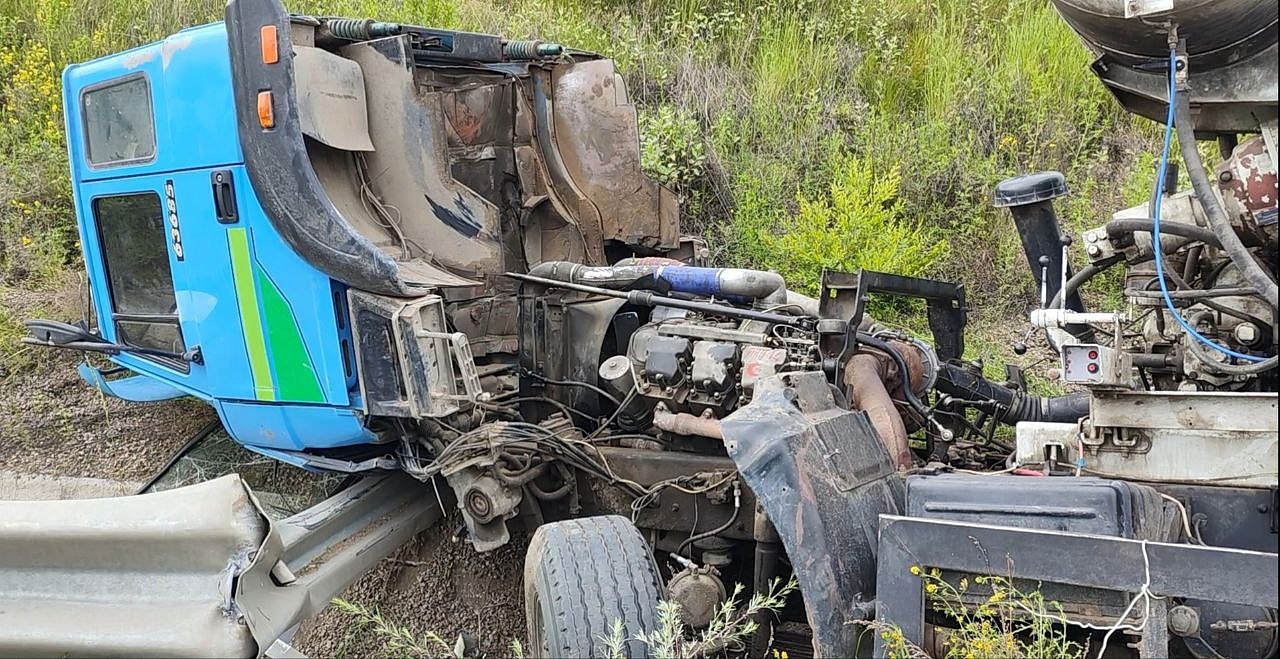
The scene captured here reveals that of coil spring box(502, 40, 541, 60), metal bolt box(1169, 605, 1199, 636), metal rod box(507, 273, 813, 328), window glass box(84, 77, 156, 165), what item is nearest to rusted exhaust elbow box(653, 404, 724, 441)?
metal rod box(507, 273, 813, 328)

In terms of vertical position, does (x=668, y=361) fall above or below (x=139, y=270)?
below

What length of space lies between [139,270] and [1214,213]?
406cm

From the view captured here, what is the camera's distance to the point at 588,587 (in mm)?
3203

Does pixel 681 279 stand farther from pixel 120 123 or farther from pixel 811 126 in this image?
pixel 811 126

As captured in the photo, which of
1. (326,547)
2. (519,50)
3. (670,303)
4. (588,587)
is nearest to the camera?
(588,587)

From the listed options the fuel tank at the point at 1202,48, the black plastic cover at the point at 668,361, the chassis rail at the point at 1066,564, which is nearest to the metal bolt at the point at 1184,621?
the chassis rail at the point at 1066,564

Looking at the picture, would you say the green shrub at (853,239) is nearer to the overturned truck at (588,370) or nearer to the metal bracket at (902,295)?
the overturned truck at (588,370)

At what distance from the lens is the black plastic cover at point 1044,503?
2.47 meters

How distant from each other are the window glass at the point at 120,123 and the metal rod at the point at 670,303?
5.10 feet

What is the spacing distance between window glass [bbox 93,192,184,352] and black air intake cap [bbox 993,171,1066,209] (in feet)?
10.6

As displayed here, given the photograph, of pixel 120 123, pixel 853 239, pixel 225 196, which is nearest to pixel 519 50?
pixel 225 196

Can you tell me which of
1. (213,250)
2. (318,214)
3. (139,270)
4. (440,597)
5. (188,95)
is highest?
(188,95)

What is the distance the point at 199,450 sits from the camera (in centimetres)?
536

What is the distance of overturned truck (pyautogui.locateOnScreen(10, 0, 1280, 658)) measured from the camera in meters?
2.69
